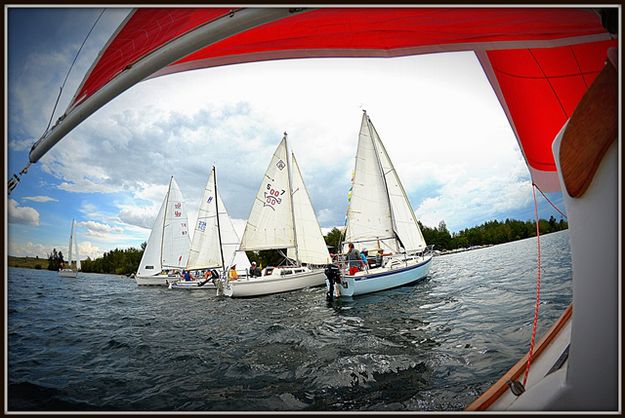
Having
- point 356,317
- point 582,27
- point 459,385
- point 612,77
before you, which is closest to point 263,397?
point 459,385

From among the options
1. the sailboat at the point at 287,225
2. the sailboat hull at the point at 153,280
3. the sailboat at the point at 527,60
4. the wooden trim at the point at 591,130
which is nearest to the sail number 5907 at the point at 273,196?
the sailboat at the point at 287,225

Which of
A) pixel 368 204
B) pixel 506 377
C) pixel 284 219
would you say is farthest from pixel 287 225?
pixel 506 377

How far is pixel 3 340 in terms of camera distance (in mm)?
1724

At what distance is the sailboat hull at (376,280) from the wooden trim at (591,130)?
9850mm

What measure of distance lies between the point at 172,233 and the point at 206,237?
599cm

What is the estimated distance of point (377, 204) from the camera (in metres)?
14.6

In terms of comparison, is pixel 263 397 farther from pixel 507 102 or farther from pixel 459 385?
pixel 507 102

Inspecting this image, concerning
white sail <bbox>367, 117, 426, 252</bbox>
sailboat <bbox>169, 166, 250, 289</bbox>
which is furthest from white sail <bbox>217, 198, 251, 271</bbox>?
white sail <bbox>367, 117, 426, 252</bbox>

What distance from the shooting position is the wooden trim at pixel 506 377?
1.73 metres

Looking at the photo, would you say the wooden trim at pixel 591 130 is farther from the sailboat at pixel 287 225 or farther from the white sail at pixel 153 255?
the white sail at pixel 153 255

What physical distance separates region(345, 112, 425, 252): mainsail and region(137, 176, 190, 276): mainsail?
17.5 metres

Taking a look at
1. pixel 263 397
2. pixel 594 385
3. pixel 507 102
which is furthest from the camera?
pixel 263 397

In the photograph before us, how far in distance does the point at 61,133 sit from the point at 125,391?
135 inches

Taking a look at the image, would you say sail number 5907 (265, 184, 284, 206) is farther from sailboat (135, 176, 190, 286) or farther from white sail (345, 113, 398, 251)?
sailboat (135, 176, 190, 286)
